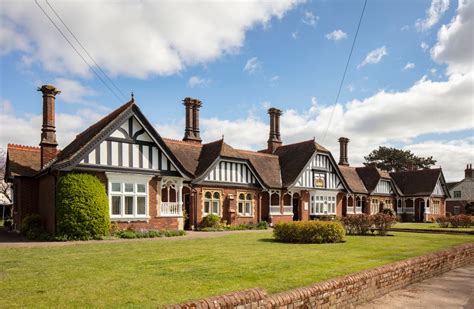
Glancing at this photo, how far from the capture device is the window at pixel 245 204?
88.7ft

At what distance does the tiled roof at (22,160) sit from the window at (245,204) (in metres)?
13.1

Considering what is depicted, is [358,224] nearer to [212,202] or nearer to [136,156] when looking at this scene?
[212,202]

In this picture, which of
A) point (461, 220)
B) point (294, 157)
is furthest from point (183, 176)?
point (461, 220)

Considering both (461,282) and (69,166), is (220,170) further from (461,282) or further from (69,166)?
(461,282)

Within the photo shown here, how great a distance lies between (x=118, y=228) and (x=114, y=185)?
2.13m

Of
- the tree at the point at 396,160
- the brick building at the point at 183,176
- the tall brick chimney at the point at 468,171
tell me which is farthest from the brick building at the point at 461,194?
the brick building at the point at 183,176

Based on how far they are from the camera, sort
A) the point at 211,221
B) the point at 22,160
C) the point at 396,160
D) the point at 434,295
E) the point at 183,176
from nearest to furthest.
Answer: the point at 434,295 < the point at 183,176 < the point at 22,160 < the point at 211,221 < the point at 396,160

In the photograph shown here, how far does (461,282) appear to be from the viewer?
36.7 feet

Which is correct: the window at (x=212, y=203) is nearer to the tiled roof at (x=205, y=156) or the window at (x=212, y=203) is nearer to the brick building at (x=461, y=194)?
the tiled roof at (x=205, y=156)

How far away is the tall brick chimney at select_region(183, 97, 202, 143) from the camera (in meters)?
28.7

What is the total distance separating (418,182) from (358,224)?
2955 cm

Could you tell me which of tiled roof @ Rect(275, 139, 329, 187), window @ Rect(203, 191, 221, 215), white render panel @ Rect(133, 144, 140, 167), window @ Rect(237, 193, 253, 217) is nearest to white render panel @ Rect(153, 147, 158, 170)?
white render panel @ Rect(133, 144, 140, 167)

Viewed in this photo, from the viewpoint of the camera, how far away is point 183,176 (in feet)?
69.6

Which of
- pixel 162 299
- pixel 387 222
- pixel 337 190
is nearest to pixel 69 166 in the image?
pixel 162 299
